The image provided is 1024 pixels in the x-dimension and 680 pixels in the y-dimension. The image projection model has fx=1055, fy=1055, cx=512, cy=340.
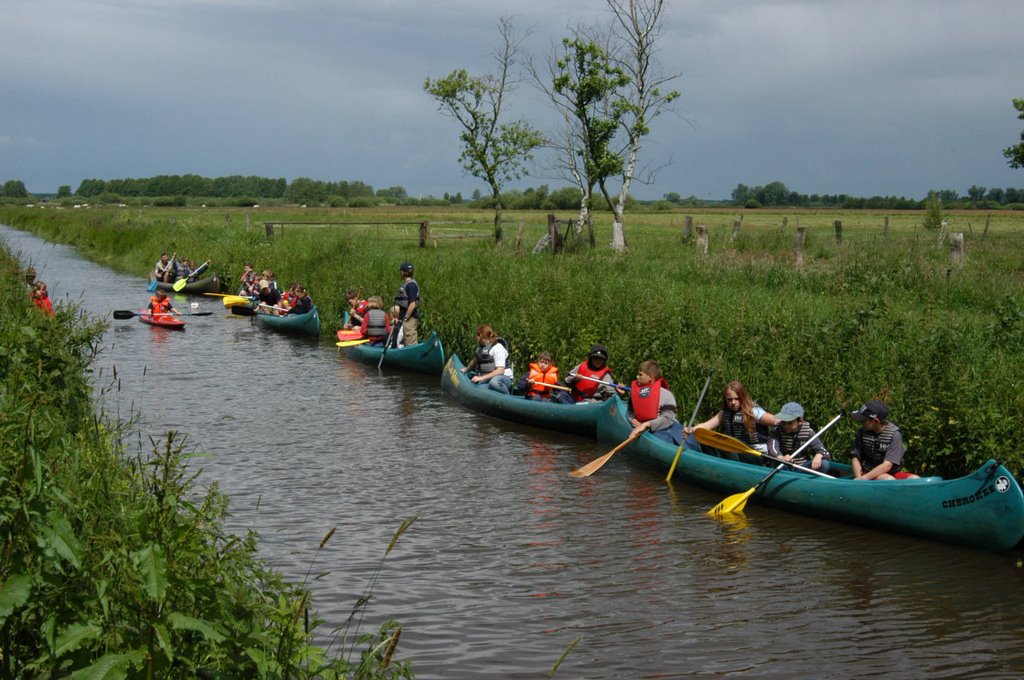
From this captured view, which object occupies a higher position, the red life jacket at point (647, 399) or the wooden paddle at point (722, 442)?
the red life jacket at point (647, 399)

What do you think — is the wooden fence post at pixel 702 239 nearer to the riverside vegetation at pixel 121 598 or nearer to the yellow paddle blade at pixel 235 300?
the yellow paddle blade at pixel 235 300

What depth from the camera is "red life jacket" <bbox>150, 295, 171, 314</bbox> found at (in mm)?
24922

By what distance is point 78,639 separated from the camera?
3656mm

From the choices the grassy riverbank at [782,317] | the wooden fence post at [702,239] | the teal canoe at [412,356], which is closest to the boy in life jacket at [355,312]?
the grassy riverbank at [782,317]

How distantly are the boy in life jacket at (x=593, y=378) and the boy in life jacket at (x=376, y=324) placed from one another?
6.71m

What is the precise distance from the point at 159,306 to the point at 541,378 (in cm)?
1336

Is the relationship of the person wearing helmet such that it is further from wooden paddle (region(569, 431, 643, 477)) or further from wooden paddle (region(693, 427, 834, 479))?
wooden paddle (region(693, 427, 834, 479))

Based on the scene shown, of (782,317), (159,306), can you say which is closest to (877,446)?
(782,317)

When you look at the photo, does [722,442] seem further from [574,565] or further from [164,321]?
[164,321]

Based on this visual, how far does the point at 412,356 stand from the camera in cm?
1944

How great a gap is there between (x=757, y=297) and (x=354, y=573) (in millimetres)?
9174

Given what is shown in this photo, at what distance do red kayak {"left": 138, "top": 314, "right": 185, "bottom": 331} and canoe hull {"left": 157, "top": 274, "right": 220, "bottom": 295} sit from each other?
8550 millimetres

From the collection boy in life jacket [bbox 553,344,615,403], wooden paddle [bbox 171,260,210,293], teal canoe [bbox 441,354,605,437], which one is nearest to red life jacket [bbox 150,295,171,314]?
wooden paddle [bbox 171,260,210,293]

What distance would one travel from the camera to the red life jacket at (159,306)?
981 inches
